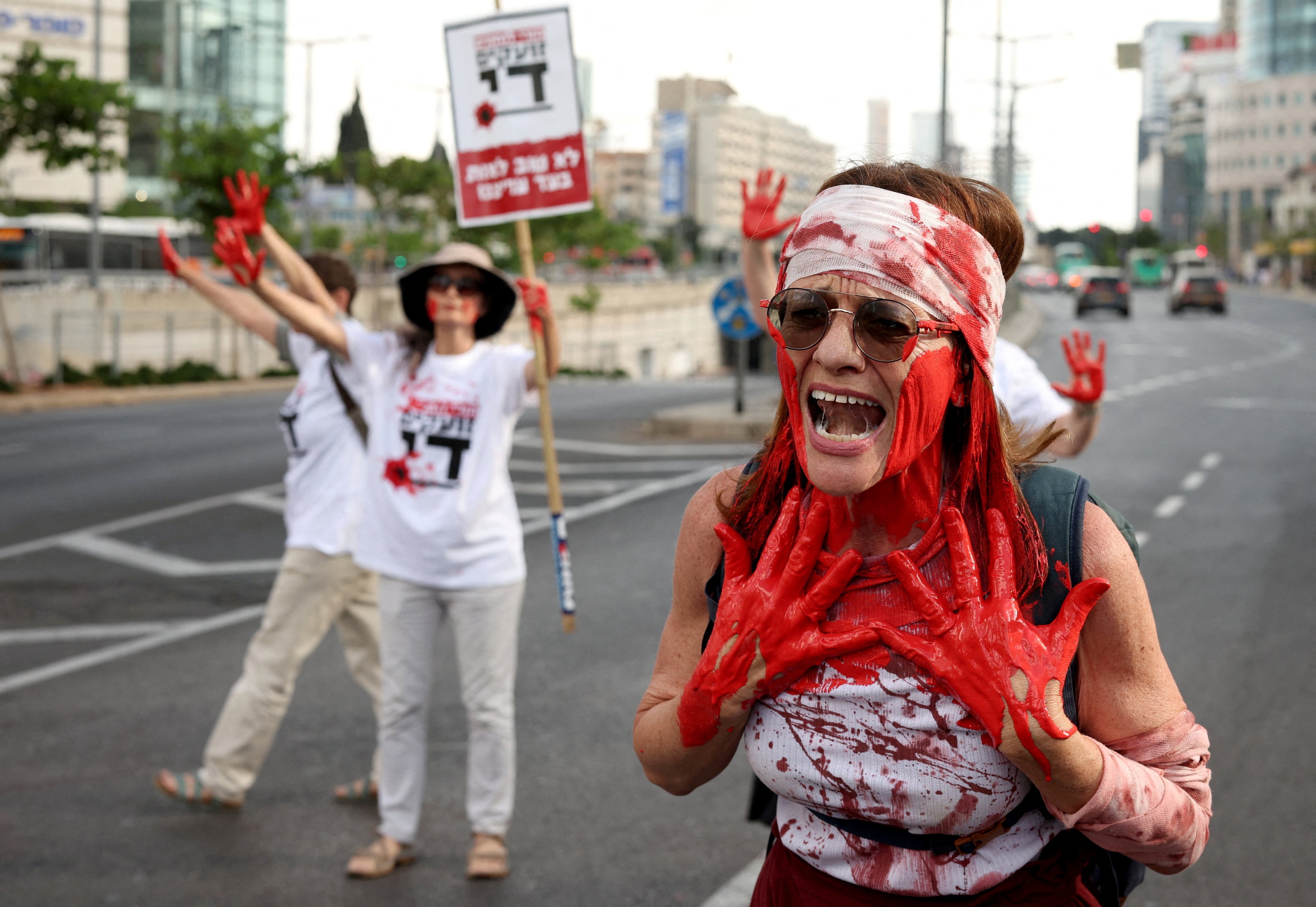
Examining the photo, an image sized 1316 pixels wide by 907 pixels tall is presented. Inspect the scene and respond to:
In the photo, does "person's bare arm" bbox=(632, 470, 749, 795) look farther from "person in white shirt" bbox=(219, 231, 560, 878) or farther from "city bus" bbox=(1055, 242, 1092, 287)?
"city bus" bbox=(1055, 242, 1092, 287)

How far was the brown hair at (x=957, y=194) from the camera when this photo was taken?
2021 mm

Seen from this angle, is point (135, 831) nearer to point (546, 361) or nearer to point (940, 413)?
point (546, 361)

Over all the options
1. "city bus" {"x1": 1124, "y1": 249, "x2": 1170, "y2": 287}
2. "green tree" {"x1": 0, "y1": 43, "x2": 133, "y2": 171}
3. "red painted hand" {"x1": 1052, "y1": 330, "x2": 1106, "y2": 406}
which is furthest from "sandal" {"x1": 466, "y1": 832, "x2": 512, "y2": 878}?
"city bus" {"x1": 1124, "y1": 249, "x2": 1170, "y2": 287}

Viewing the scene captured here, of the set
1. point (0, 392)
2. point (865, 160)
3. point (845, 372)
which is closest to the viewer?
point (845, 372)

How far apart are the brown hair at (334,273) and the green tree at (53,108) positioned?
769 inches

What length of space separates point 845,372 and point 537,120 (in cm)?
401

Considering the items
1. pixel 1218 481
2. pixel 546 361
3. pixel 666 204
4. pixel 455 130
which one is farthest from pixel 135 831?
pixel 666 204

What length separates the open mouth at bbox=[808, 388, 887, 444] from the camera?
1.96 meters

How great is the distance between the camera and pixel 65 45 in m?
58.3

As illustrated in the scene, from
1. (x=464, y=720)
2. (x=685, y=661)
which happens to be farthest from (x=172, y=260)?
(x=685, y=661)

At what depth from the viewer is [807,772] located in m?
2.01

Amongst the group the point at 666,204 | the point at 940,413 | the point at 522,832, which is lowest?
the point at 522,832

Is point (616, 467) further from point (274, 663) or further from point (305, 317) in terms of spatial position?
point (305, 317)

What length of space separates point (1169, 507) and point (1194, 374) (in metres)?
16.6
